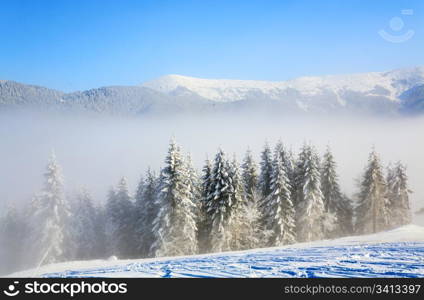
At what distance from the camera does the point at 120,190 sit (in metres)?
58.3

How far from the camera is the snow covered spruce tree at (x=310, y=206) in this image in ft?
147

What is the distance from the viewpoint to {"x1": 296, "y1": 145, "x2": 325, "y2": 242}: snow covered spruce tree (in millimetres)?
44656

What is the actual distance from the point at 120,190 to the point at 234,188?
980 inches

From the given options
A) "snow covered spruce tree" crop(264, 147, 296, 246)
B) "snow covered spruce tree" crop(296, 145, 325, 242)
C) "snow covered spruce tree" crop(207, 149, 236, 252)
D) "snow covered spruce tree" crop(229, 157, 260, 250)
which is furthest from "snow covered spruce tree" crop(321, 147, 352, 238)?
"snow covered spruce tree" crop(207, 149, 236, 252)

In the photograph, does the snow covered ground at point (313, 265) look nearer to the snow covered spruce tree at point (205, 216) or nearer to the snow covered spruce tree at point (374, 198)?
the snow covered spruce tree at point (205, 216)

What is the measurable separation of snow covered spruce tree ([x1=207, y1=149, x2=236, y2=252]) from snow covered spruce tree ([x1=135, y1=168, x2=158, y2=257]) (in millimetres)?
10407

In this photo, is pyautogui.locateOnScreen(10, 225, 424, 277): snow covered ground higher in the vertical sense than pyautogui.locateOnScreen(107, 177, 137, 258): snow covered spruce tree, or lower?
higher

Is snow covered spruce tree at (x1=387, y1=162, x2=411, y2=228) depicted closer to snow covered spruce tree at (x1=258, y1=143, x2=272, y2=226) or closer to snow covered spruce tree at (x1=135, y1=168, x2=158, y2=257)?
snow covered spruce tree at (x1=258, y1=143, x2=272, y2=226)

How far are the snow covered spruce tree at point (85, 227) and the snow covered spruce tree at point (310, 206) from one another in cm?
3042

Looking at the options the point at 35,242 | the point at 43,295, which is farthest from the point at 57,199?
the point at 43,295

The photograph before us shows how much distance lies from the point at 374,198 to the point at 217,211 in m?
22.4

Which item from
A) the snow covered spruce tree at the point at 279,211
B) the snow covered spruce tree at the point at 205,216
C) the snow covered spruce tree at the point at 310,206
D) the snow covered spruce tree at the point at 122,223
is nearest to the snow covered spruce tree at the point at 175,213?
the snow covered spruce tree at the point at 205,216

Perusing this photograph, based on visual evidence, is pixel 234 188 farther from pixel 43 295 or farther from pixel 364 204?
pixel 43 295

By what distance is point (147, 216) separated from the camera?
4931 cm
